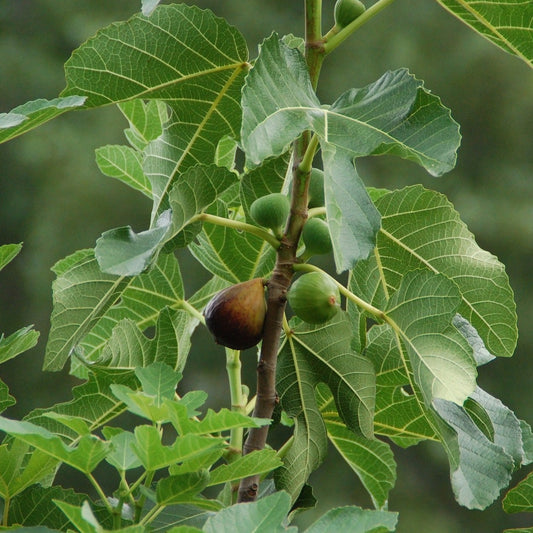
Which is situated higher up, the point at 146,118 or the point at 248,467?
the point at 146,118

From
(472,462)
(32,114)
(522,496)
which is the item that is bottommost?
(522,496)

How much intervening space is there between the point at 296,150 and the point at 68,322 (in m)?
0.22

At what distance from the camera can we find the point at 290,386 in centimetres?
72

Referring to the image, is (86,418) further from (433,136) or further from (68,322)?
(433,136)

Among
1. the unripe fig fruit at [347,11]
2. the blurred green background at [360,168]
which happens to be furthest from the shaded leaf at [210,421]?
the blurred green background at [360,168]

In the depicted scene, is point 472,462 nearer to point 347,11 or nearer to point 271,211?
point 271,211

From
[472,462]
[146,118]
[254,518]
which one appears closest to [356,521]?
[254,518]

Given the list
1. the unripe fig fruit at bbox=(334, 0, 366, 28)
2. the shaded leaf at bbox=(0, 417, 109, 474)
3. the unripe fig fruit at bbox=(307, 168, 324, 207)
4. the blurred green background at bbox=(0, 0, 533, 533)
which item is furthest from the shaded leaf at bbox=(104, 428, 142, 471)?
the blurred green background at bbox=(0, 0, 533, 533)

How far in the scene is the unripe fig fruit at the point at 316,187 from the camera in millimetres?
697

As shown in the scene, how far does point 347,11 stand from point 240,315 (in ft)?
0.82

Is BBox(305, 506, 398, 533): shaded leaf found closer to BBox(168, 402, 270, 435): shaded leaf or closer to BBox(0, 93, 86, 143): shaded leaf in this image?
BBox(168, 402, 270, 435): shaded leaf

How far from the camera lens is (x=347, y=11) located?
2.31 ft

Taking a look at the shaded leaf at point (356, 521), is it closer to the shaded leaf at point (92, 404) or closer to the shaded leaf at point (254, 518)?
the shaded leaf at point (254, 518)

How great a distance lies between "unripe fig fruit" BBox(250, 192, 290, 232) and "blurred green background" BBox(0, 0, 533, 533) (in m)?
5.36
